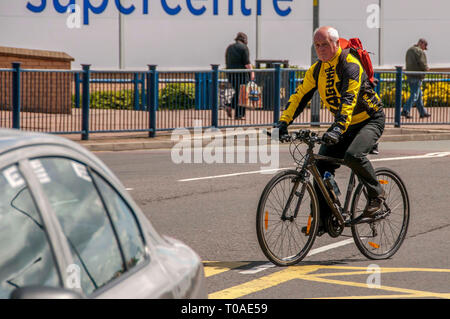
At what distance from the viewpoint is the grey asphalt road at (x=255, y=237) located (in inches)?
257

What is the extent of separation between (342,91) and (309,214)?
911mm

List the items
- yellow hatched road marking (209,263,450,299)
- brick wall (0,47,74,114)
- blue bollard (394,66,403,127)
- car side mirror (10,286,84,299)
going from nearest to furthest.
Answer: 1. car side mirror (10,286,84,299)
2. yellow hatched road marking (209,263,450,299)
3. brick wall (0,47,74,114)
4. blue bollard (394,66,403,127)

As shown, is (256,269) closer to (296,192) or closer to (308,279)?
(308,279)

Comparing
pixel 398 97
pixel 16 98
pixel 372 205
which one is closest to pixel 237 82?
pixel 398 97

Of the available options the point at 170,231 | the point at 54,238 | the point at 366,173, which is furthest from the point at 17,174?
Result: the point at 170,231

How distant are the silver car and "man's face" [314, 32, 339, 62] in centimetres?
384

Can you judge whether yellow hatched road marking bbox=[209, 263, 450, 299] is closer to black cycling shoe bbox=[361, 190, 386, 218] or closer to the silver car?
black cycling shoe bbox=[361, 190, 386, 218]

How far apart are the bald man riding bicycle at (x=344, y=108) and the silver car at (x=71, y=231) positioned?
3.64 metres

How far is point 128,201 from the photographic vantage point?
3.34 meters

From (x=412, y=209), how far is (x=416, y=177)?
8.82 ft

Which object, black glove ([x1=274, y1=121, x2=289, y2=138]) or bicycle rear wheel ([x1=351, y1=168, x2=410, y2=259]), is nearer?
black glove ([x1=274, y1=121, x2=289, y2=138])

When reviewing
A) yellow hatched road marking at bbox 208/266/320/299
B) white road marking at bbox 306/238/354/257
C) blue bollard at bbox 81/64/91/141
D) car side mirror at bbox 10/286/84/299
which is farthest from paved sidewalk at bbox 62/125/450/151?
car side mirror at bbox 10/286/84/299

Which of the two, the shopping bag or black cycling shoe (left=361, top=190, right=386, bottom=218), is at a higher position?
the shopping bag

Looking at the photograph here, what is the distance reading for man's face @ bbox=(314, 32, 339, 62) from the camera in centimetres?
699
